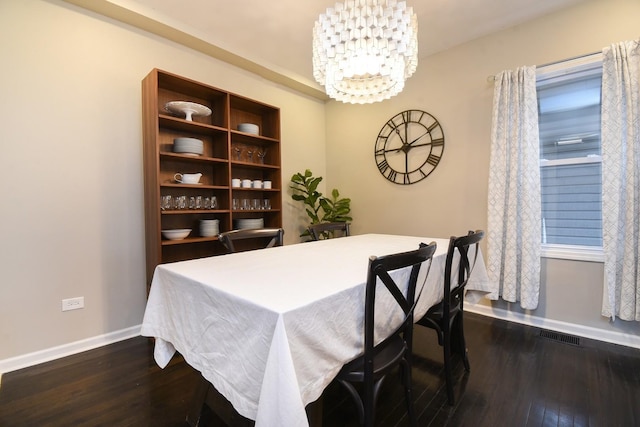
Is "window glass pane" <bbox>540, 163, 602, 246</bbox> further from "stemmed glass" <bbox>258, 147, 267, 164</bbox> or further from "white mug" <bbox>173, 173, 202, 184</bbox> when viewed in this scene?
A: "white mug" <bbox>173, 173, 202, 184</bbox>

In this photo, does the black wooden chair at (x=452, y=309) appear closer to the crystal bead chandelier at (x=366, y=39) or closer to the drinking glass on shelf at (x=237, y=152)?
the crystal bead chandelier at (x=366, y=39)

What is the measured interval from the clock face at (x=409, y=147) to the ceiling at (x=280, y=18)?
759 millimetres

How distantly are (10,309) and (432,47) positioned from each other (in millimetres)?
4270

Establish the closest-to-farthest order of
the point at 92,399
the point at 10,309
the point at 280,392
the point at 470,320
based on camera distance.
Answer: the point at 280,392, the point at 92,399, the point at 10,309, the point at 470,320

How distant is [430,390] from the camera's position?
1.77 m

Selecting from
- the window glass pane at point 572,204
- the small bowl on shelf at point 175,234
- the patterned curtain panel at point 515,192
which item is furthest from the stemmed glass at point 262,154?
the window glass pane at point 572,204

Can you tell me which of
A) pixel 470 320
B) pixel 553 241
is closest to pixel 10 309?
pixel 470 320

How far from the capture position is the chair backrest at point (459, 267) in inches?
61.9

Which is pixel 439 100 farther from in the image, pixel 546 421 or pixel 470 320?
pixel 546 421

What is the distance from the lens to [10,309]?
2.05 meters

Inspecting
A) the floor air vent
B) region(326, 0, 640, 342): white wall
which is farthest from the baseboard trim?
the floor air vent

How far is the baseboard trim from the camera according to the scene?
6.64 feet

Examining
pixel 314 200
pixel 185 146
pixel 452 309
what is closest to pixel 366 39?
pixel 452 309

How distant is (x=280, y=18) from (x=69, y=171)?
215cm
